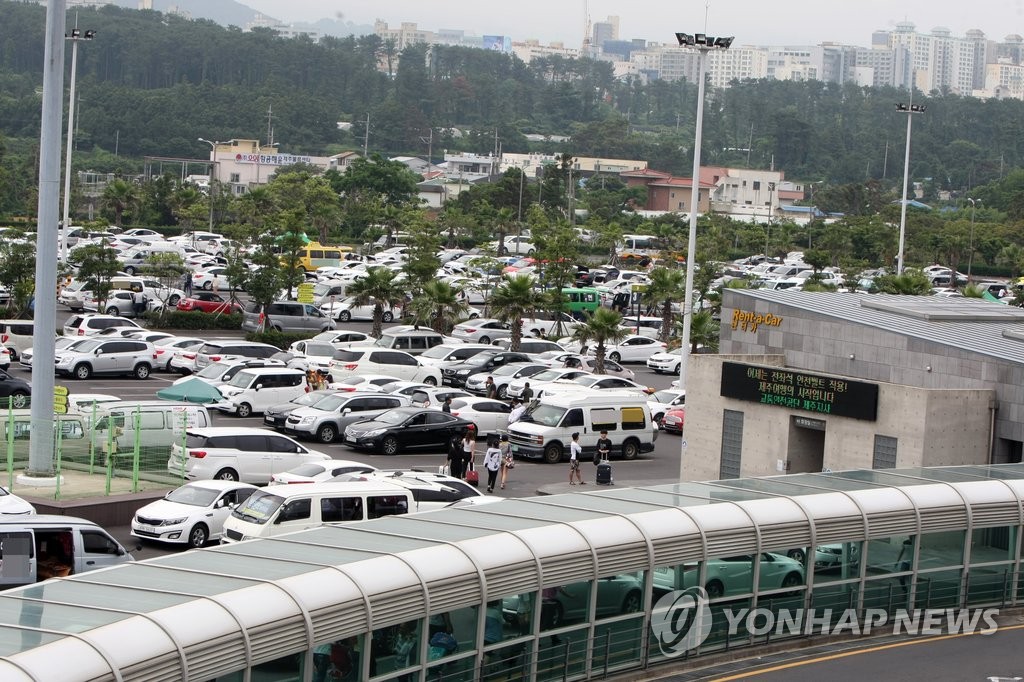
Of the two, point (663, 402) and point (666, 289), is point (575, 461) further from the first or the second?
point (666, 289)

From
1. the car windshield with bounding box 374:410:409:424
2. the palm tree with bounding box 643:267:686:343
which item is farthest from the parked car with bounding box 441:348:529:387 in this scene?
the palm tree with bounding box 643:267:686:343

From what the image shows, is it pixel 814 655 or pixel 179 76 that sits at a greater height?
pixel 179 76

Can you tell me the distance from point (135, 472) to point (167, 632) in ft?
47.0

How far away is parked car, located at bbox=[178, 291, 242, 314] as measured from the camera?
55188 millimetres

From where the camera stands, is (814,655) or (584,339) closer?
(814,655)

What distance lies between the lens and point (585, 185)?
13350 cm

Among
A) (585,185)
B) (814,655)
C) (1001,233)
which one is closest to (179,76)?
(585,185)

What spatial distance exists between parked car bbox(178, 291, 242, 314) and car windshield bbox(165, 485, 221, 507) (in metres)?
31.9

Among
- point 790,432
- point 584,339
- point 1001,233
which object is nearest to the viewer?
point 790,432

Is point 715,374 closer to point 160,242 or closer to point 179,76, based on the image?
point 160,242

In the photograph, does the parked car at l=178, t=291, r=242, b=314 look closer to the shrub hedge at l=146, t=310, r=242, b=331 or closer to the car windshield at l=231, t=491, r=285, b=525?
the shrub hedge at l=146, t=310, r=242, b=331

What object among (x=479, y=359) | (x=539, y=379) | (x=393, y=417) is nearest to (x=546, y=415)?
(x=393, y=417)

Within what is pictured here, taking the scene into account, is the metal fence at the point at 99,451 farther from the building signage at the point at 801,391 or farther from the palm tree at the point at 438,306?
the palm tree at the point at 438,306

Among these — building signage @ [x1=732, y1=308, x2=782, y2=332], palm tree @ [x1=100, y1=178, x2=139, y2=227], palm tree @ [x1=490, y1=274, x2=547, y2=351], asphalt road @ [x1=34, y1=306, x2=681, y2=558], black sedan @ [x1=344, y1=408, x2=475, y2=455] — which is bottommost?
asphalt road @ [x1=34, y1=306, x2=681, y2=558]
